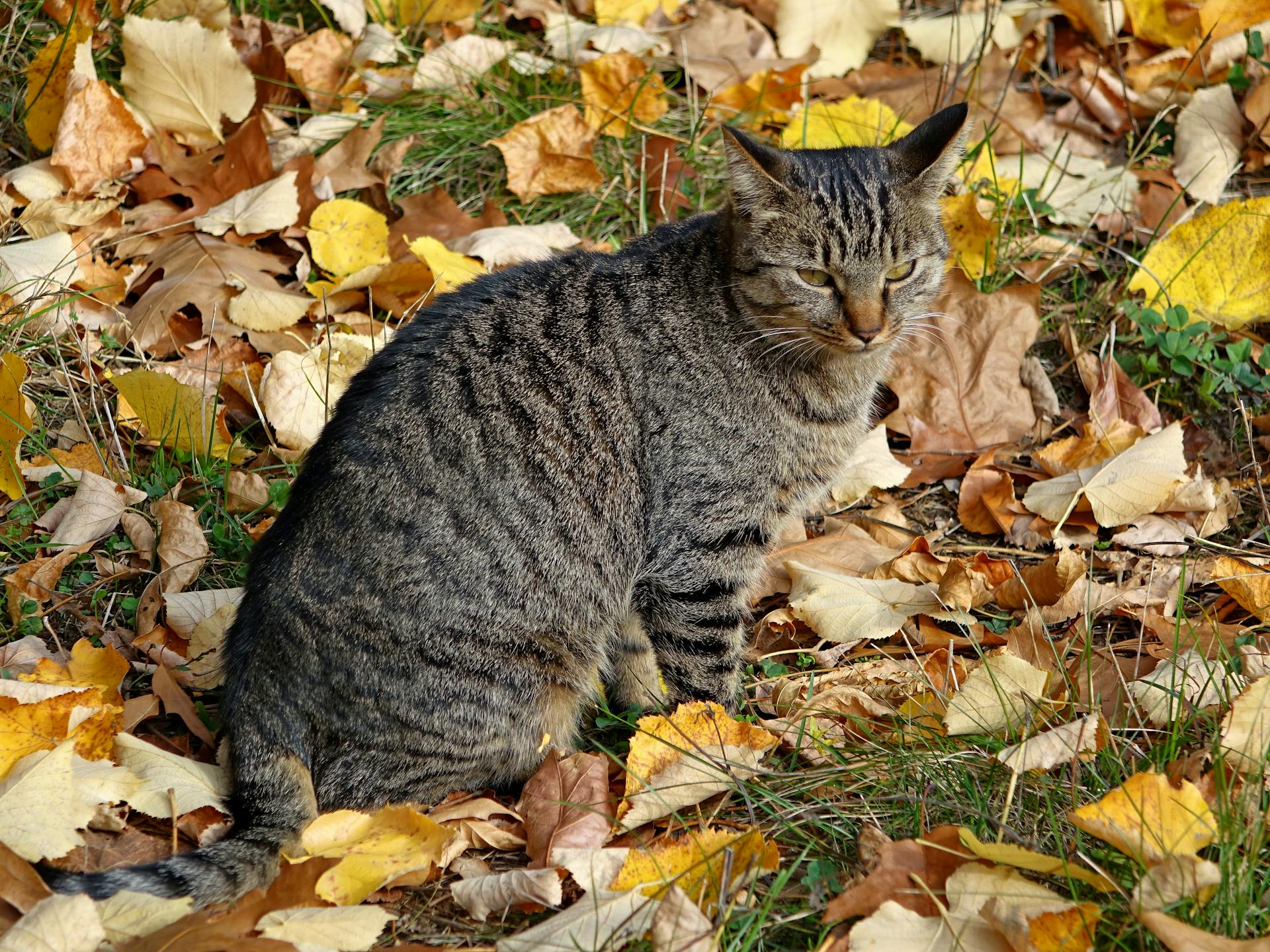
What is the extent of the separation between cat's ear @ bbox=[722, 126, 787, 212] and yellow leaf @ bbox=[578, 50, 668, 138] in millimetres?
1573

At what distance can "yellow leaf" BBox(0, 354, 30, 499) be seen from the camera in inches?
133

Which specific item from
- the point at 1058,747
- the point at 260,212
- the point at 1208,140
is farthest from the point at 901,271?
the point at 260,212

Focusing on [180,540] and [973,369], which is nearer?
[180,540]

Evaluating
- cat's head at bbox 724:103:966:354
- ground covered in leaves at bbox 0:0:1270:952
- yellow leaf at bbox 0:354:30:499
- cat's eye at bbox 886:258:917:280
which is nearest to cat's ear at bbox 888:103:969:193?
cat's head at bbox 724:103:966:354

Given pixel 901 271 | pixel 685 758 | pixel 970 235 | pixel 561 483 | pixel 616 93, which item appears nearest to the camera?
pixel 685 758

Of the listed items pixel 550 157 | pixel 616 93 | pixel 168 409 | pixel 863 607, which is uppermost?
pixel 616 93

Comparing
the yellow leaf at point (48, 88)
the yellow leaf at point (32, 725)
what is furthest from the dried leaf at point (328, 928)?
the yellow leaf at point (48, 88)

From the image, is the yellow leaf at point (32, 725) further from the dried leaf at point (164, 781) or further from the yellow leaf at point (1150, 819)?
the yellow leaf at point (1150, 819)

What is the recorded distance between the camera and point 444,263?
13.0 feet

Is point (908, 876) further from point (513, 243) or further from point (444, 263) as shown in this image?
point (513, 243)

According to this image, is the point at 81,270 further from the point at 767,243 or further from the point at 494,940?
the point at 494,940

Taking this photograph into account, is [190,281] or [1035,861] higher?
[190,281]

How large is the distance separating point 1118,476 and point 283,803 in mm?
2429

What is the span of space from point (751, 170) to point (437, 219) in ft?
5.43
